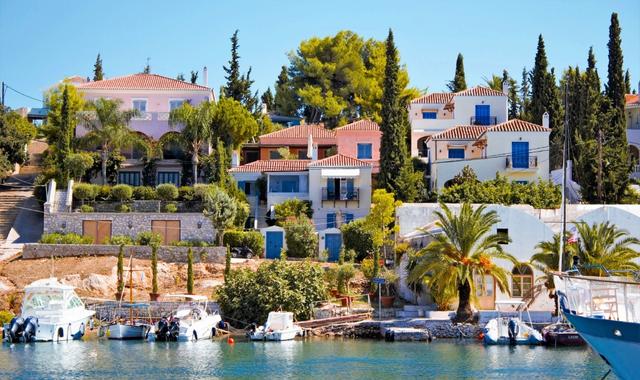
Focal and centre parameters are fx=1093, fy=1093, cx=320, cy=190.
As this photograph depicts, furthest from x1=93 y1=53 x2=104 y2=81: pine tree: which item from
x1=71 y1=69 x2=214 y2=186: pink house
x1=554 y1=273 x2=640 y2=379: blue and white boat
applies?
x1=554 y1=273 x2=640 y2=379: blue and white boat

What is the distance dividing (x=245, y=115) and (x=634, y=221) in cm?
3119

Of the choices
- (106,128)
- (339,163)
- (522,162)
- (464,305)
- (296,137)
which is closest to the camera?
(464,305)

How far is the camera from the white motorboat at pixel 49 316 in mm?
52125

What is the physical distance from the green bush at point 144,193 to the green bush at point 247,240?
655cm

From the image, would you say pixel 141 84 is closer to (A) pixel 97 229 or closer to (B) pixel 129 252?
(A) pixel 97 229

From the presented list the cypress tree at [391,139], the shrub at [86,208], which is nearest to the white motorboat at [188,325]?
the shrub at [86,208]

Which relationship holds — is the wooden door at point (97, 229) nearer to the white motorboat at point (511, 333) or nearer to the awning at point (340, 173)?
the awning at point (340, 173)

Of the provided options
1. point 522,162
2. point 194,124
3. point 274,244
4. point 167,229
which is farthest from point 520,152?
point 167,229

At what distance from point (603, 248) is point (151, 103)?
3796cm

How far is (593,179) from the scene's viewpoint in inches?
2815

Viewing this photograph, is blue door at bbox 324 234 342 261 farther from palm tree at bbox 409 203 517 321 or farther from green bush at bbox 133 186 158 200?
palm tree at bbox 409 203 517 321

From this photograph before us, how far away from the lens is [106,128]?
73.6 metres

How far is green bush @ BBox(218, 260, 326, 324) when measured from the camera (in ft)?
181

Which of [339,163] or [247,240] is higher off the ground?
[339,163]
